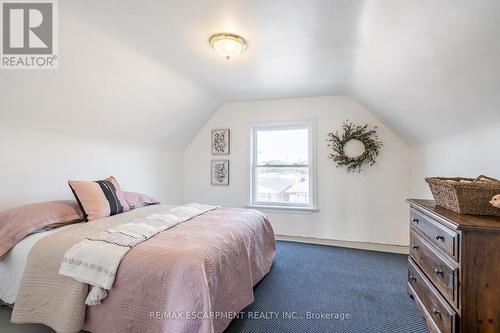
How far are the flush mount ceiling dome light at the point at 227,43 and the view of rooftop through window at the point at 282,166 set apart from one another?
2113 millimetres

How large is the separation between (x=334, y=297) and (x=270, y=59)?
2407 mm

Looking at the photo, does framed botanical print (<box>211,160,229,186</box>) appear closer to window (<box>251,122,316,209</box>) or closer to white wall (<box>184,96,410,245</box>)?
white wall (<box>184,96,410,245</box>)

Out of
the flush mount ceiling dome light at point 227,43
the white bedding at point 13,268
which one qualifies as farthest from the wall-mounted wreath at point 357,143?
the white bedding at point 13,268

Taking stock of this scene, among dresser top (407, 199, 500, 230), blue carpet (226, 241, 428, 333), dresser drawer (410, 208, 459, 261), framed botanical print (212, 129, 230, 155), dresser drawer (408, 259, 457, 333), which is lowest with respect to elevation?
blue carpet (226, 241, 428, 333)

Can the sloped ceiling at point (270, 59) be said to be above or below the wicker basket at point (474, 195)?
above

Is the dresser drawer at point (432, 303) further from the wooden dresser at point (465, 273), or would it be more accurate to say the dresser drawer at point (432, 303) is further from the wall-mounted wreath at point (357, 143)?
the wall-mounted wreath at point (357, 143)

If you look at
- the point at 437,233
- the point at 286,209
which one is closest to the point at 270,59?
the point at 437,233

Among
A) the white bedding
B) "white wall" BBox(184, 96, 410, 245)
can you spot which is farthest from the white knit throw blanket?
"white wall" BBox(184, 96, 410, 245)

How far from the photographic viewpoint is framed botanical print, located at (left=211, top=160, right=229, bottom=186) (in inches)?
170

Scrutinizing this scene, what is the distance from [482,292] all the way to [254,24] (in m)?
2.18

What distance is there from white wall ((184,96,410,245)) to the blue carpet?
0.51m

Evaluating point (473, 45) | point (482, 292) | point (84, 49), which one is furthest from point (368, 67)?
point (84, 49)

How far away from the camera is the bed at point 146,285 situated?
4.50 ft

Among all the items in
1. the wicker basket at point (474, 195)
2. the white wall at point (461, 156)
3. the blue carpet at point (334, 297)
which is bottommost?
the blue carpet at point (334, 297)
